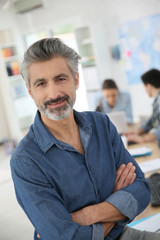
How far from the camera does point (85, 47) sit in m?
6.06

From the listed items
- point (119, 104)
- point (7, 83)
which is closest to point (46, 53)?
point (119, 104)

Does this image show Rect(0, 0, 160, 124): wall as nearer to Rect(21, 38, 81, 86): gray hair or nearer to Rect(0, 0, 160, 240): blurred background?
Rect(0, 0, 160, 240): blurred background

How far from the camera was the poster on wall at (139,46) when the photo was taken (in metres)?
4.98

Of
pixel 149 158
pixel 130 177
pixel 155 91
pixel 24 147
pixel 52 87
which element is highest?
pixel 52 87

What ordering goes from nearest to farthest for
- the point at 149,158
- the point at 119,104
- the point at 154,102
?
the point at 149,158 → the point at 154,102 → the point at 119,104

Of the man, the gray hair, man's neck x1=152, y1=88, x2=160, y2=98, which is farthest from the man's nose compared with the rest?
man's neck x1=152, y1=88, x2=160, y2=98

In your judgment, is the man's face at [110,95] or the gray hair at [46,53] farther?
the man's face at [110,95]

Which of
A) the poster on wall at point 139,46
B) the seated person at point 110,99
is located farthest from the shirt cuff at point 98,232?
the poster on wall at point 139,46

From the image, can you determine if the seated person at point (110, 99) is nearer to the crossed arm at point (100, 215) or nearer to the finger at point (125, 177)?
the finger at point (125, 177)

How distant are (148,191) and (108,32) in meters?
4.58

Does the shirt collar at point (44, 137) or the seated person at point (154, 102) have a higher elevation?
the shirt collar at point (44, 137)

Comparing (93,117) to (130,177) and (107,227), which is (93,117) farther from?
(107,227)

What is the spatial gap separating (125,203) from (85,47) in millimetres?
5033

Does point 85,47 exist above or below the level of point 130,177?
above
